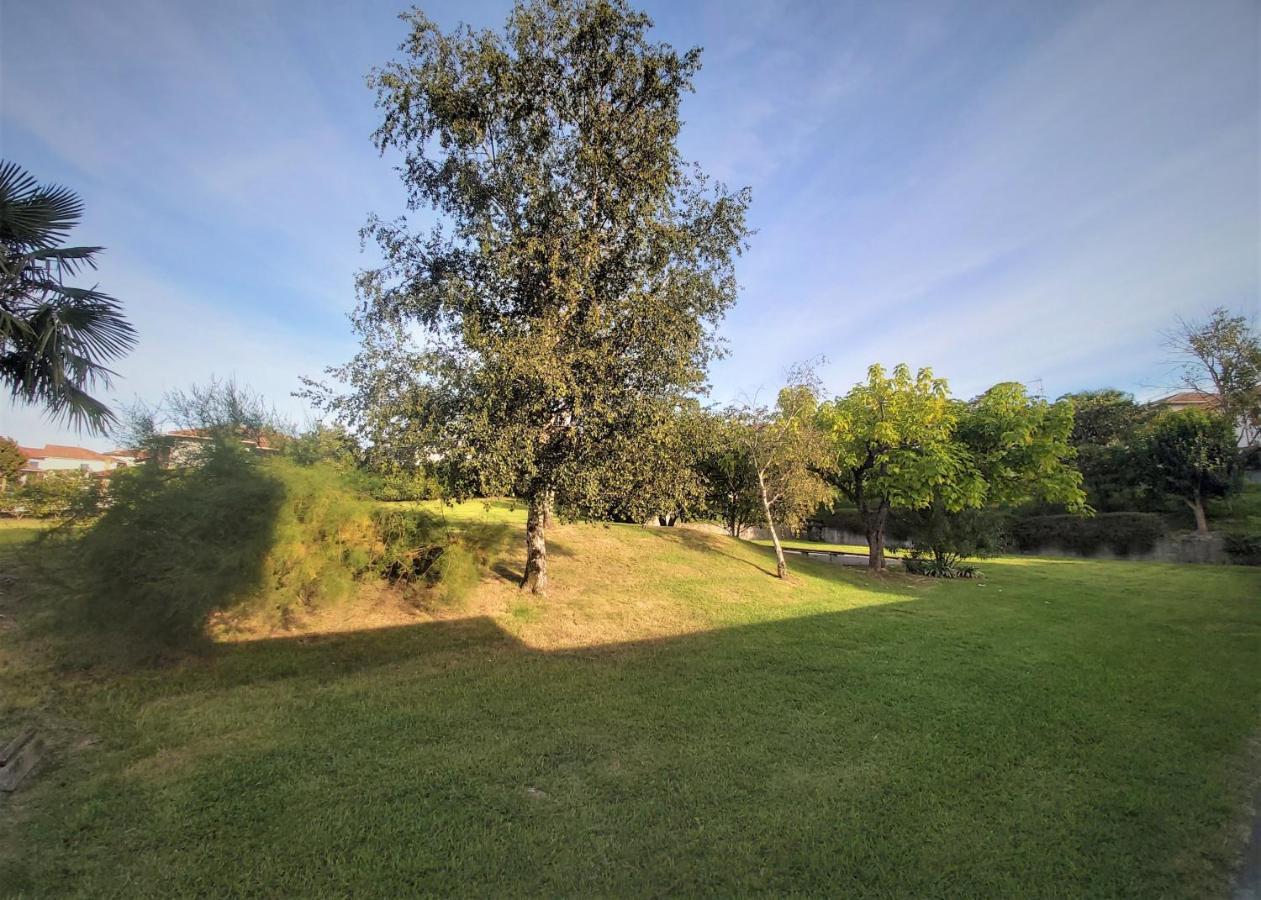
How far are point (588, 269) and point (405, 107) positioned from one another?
152 inches

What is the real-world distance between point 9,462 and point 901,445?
1932 centimetres

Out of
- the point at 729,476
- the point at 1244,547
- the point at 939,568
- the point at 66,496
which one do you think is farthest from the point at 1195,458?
the point at 66,496

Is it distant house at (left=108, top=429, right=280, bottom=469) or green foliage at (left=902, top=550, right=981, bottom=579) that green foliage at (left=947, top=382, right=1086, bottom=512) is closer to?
green foliage at (left=902, top=550, right=981, bottom=579)

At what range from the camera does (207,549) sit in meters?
6.50

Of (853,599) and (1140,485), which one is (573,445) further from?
(1140,485)

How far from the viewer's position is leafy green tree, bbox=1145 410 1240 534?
964 inches

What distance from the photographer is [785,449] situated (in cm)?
1571

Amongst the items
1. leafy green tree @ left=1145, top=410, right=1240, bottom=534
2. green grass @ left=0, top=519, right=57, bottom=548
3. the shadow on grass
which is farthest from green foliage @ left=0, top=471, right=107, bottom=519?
leafy green tree @ left=1145, top=410, right=1240, bottom=534

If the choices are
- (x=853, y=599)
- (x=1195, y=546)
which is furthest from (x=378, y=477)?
(x=1195, y=546)

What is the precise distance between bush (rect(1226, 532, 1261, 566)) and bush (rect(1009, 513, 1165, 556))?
2.80 m

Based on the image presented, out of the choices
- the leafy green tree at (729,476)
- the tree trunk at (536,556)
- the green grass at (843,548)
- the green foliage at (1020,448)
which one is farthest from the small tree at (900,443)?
the tree trunk at (536,556)

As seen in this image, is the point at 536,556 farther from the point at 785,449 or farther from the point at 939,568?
the point at 939,568

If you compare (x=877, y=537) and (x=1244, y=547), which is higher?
(x=877, y=537)

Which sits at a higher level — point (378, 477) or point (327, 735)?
point (378, 477)
